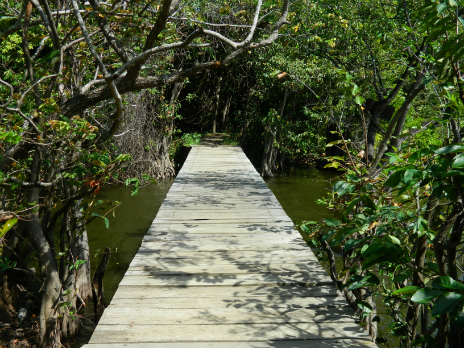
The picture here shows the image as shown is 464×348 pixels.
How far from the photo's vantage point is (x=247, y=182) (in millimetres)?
6785

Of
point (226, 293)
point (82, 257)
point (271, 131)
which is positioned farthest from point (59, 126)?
point (271, 131)

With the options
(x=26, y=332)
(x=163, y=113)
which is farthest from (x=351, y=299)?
(x=163, y=113)

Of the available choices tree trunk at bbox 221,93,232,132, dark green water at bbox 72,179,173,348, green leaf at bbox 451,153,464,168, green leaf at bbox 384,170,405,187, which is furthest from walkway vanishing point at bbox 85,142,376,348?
tree trunk at bbox 221,93,232,132

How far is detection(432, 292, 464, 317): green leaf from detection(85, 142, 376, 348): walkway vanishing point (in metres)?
0.82

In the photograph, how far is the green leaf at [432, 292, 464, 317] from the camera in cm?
139

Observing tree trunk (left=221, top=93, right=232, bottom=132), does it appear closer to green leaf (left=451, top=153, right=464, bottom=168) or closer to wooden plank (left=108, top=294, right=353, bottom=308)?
wooden plank (left=108, top=294, right=353, bottom=308)

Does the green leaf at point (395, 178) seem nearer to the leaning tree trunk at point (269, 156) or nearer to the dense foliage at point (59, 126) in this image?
the dense foliage at point (59, 126)

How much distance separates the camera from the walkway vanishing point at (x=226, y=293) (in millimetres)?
2200

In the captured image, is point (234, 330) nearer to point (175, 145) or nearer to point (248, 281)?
point (248, 281)

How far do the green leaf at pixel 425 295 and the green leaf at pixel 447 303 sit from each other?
0.08 ft

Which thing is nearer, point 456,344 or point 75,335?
point 456,344

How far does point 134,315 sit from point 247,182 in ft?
14.7

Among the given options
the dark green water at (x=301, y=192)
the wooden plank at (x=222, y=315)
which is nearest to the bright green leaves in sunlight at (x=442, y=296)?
the wooden plank at (x=222, y=315)

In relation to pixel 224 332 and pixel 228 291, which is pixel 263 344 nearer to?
pixel 224 332
